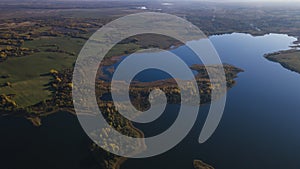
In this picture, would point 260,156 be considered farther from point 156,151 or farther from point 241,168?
point 156,151

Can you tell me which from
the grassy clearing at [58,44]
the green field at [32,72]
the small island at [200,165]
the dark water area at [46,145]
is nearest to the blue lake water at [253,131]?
the small island at [200,165]

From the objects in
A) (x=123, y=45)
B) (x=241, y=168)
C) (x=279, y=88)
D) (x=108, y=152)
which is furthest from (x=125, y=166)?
(x=123, y=45)

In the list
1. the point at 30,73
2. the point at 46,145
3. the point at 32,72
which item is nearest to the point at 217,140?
the point at 46,145

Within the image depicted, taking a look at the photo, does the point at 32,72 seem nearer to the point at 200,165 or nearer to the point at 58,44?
the point at 58,44

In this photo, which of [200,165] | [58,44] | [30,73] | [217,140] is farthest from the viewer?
[58,44]

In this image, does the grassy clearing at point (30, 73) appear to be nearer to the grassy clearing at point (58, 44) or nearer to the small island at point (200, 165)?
the grassy clearing at point (58, 44)

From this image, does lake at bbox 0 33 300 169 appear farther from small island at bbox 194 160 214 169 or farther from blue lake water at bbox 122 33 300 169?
small island at bbox 194 160 214 169

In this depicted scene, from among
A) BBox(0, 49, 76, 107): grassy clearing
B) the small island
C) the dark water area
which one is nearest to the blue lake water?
the small island

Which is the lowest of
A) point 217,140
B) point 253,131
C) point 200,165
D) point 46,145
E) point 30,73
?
point 200,165
